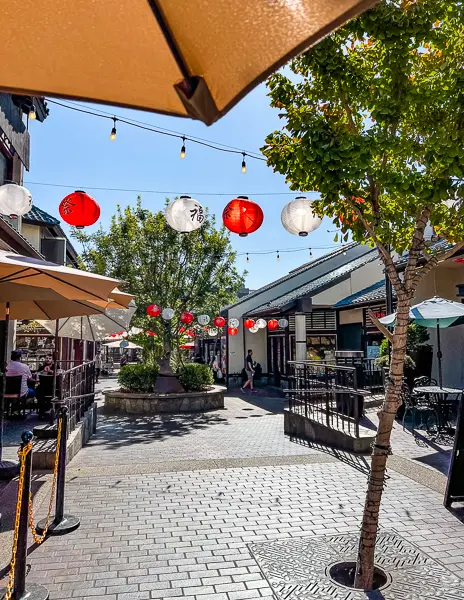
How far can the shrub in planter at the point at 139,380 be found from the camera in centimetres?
1503

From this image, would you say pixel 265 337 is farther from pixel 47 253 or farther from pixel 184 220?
pixel 184 220

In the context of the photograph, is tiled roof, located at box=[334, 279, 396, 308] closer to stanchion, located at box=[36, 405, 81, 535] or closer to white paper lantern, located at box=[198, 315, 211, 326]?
white paper lantern, located at box=[198, 315, 211, 326]

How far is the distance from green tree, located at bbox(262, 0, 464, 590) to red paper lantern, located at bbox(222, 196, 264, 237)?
2.40m

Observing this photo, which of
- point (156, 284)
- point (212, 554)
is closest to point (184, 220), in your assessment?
point (212, 554)

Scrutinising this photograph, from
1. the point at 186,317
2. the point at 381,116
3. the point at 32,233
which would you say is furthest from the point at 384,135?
the point at 32,233

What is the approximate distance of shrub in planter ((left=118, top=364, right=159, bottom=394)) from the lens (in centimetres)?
1503

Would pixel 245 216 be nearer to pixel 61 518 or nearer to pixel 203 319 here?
pixel 61 518

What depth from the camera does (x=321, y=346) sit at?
21672mm

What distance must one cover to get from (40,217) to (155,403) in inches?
323

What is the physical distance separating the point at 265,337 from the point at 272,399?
7.06m

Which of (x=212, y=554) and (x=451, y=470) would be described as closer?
(x=212, y=554)

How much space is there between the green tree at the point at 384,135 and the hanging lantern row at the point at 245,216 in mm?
1459

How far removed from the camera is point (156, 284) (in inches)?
635

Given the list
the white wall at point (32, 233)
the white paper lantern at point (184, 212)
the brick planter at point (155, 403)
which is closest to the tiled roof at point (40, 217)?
the white wall at point (32, 233)
